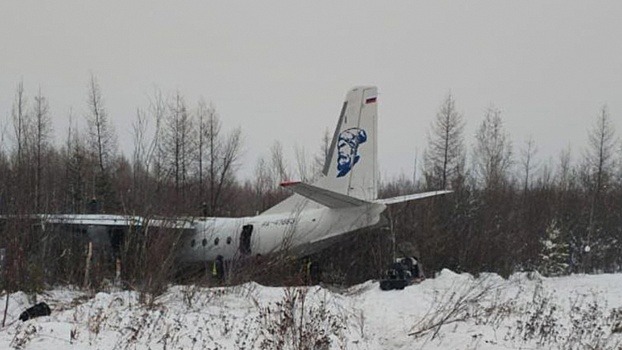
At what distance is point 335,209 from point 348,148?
5.74ft

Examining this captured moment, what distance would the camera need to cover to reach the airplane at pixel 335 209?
14.7 metres

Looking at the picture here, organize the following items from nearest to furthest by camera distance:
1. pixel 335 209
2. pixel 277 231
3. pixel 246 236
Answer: pixel 335 209, pixel 277 231, pixel 246 236

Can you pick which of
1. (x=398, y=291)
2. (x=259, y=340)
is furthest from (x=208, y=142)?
(x=259, y=340)

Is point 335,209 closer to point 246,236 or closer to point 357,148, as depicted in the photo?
point 357,148

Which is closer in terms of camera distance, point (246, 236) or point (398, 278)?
point (398, 278)

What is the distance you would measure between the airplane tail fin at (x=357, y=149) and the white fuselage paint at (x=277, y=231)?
2.16ft

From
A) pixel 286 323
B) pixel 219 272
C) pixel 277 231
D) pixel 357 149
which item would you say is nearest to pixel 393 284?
pixel 277 231

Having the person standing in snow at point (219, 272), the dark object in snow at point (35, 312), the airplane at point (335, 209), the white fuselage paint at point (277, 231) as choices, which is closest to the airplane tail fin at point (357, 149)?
the airplane at point (335, 209)

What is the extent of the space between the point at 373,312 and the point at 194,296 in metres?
3.06

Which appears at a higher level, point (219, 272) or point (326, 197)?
point (326, 197)

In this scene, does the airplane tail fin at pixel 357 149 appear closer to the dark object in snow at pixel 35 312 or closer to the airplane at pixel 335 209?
the airplane at pixel 335 209

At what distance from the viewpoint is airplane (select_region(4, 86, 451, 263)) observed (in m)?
14.7

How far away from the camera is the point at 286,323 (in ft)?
24.7

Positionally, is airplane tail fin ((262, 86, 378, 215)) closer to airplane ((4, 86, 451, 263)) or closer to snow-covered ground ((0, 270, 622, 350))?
airplane ((4, 86, 451, 263))
